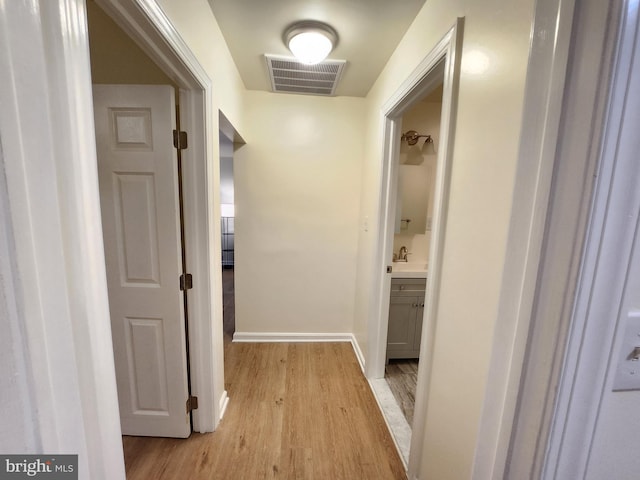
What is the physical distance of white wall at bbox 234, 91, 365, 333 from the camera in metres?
2.48

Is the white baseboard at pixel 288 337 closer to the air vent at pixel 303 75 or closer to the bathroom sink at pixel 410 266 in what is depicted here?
the bathroom sink at pixel 410 266

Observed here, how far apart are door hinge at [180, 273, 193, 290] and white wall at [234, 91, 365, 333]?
1155mm

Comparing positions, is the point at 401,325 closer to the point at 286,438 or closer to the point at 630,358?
the point at 286,438

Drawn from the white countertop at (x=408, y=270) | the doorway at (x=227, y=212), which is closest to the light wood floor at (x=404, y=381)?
the white countertop at (x=408, y=270)

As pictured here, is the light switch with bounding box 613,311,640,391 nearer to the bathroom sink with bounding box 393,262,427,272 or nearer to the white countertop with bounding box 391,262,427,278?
the white countertop with bounding box 391,262,427,278

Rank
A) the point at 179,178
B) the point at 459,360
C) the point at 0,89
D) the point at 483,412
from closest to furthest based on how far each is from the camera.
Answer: the point at 0,89 < the point at 483,412 < the point at 459,360 < the point at 179,178

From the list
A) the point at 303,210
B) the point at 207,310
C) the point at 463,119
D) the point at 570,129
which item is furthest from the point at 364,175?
the point at 570,129

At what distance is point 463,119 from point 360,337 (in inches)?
79.8

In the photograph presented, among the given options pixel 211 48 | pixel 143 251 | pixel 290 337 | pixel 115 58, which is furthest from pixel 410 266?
pixel 115 58

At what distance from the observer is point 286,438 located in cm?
163

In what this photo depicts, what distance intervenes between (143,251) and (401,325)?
2.04m

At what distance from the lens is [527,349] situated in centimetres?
47

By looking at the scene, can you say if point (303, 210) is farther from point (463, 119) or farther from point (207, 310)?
point (463, 119)

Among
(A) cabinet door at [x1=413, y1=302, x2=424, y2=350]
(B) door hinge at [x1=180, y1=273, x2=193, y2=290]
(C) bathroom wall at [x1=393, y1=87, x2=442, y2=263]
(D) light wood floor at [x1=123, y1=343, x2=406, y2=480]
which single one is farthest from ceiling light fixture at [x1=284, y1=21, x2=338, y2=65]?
(D) light wood floor at [x1=123, y1=343, x2=406, y2=480]
